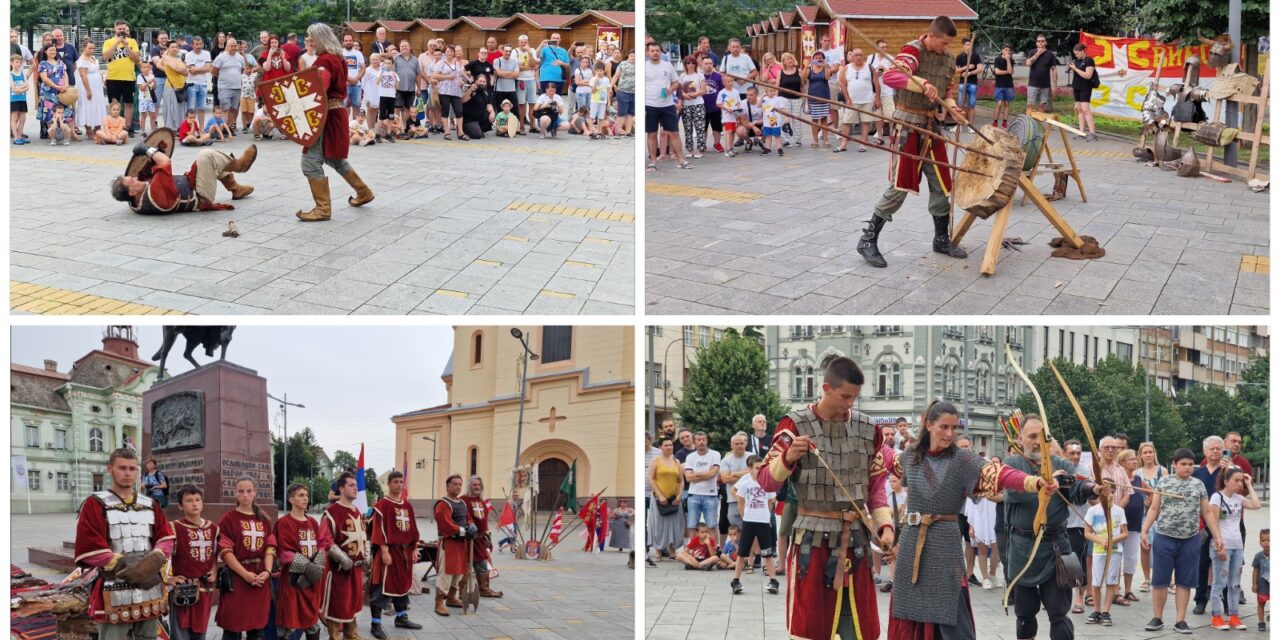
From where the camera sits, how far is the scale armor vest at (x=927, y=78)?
26.1 feet

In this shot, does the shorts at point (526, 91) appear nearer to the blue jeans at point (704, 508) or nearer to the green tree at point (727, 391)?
the green tree at point (727, 391)

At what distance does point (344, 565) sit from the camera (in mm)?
7246

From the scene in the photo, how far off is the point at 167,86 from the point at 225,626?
35.8 feet

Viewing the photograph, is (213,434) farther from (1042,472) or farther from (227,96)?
(227,96)

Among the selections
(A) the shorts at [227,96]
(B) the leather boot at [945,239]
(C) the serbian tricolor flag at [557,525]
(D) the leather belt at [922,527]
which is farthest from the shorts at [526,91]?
(D) the leather belt at [922,527]

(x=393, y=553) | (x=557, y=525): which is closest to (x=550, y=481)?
(x=557, y=525)

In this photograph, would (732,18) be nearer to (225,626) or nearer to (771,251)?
(771,251)

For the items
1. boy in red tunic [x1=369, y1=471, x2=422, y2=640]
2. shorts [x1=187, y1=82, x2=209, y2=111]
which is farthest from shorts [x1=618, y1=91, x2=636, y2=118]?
boy in red tunic [x1=369, y1=471, x2=422, y2=640]

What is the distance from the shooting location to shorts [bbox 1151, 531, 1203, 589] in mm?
7312

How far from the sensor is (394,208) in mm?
Answer: 10570

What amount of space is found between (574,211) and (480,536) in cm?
340

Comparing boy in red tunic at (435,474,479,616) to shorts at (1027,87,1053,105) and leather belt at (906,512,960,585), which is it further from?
shorts at (1027,87,1053,105)

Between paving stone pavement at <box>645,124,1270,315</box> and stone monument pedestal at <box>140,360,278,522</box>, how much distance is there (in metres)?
2.85

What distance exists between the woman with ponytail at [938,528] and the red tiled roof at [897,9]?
74.8ft
